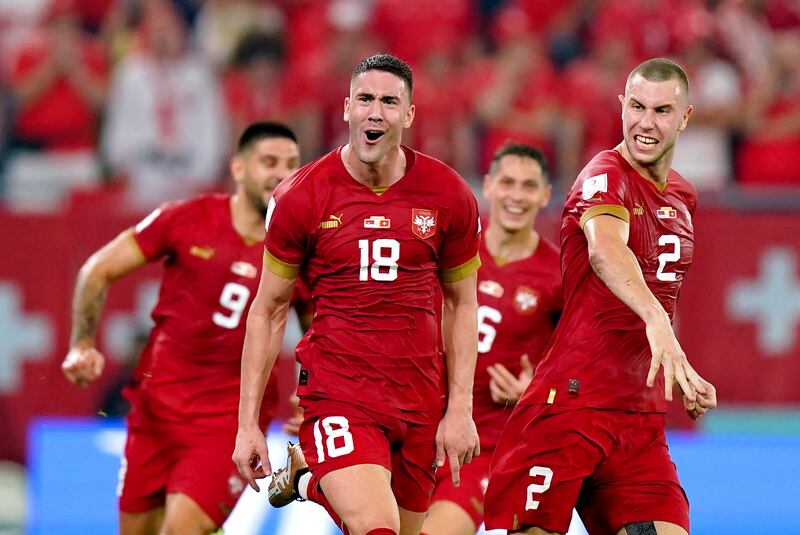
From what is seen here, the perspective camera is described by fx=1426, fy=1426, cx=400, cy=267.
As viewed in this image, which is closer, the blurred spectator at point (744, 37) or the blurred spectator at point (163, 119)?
the blurred spectator at point (163, 119)

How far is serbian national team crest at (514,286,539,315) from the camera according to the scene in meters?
7.39

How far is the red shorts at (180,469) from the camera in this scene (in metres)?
7.14

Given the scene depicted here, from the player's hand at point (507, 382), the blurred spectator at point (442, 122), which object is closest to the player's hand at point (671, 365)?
the player's hand at point (507, 382)

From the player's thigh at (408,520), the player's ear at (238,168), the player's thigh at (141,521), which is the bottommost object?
the player's thigh at (141,521)

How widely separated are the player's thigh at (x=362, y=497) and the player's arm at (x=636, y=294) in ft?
3.76

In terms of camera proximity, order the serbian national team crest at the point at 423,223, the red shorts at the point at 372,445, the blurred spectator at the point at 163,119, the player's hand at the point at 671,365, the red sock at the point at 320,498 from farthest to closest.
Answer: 1. the blurred spectator at the point at 163,119
2. the serbian national team crest at the point at 423,223
3. the red sock at the point at 320,498
4. the red shorts at the point at 372,445
5. the player's hand at the point at 671,365

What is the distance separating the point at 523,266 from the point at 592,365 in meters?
1.53

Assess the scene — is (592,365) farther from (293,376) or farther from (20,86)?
(20,86)

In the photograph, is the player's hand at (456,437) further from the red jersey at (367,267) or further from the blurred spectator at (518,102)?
the blurred spectator at (518,102)

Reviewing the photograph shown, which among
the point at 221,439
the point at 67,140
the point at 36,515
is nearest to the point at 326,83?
the point at 67,140

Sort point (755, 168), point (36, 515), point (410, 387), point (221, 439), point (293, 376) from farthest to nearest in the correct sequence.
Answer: point (755, 168)
point (293, 376)
point (36, 515)
point (221, 439)
point (410, 387)

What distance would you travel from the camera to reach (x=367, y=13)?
527 inches

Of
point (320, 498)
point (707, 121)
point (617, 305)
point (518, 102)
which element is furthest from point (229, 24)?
point (320, 498)

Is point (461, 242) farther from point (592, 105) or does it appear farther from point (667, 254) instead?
point (592, 105)
